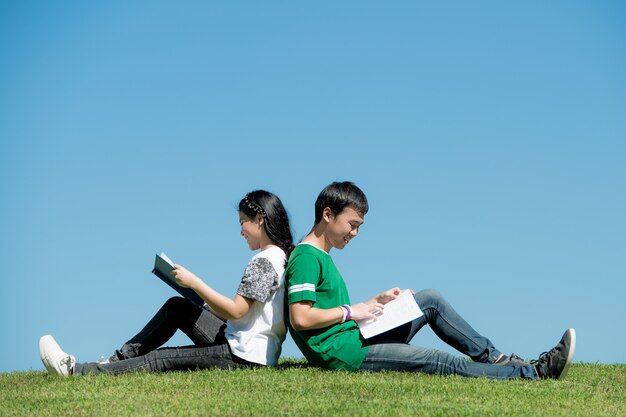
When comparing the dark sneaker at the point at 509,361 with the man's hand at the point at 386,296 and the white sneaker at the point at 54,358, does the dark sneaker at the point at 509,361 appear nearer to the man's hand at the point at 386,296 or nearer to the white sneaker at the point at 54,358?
the man's hand at the point at 386,296

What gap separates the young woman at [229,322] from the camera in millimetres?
8328

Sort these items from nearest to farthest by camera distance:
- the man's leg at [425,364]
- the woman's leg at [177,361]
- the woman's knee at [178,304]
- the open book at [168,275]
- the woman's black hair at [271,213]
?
the open book at [168,275] < the man's leg at [425,364] < the woman's black hair at [271,213] < the woman's leg at [177,361] < the woman's knee at [178,304]

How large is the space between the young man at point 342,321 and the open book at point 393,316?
9 cm

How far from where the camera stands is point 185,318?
352 inches

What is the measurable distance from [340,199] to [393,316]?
1297mm

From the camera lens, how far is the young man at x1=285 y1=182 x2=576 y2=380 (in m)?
8.19

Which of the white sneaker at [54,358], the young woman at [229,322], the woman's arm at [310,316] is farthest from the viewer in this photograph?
the white sneaker at [54,358]

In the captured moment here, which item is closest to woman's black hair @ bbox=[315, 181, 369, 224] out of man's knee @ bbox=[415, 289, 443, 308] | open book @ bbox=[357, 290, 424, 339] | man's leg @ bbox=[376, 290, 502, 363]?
open book @ bbox=[357, 290, 424, 339]

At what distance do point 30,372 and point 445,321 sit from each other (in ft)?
17.8

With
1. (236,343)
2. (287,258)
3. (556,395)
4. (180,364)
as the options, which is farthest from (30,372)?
(556,395)

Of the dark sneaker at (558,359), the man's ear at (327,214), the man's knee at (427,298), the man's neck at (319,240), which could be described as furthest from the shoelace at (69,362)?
the dark sneaker at (558,359)

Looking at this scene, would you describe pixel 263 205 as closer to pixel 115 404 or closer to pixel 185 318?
pixel 185 318

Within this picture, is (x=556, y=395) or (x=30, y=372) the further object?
(x=30, y=372)

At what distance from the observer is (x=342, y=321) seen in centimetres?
825
